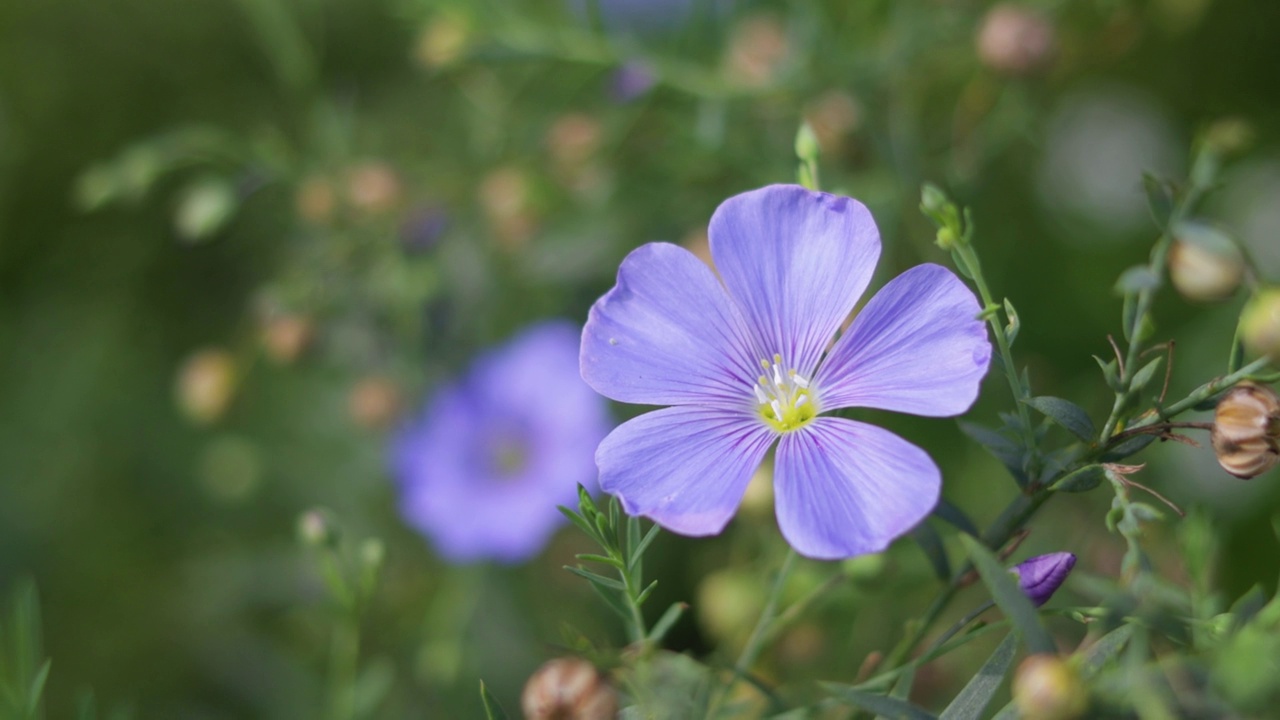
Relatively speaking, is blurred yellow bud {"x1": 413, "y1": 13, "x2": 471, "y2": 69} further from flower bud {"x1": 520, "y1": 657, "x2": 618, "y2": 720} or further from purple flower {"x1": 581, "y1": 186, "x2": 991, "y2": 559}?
flower bud {"x1": 520, "y1": 657, "x2": 618, "y2": 720}

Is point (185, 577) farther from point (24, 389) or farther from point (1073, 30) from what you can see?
point (1073, 30)

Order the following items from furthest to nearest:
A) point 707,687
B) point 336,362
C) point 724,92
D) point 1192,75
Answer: point 1192,75 → point 336,362 → point 724,92 → point 707,687

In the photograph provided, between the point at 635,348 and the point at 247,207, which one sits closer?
the point at 635,348

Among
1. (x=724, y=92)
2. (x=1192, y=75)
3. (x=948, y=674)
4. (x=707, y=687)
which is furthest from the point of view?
(x=1192, y=75)

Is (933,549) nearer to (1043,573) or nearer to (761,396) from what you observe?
(1043,573)

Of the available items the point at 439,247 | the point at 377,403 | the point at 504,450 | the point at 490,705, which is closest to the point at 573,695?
the point at 490,705

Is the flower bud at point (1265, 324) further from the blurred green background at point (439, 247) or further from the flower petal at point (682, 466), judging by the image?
the blurred green background at point (439, 247)

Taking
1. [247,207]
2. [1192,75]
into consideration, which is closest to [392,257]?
[247,207]

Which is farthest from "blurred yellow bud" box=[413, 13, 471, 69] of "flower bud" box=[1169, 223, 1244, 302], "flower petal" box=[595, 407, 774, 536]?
"flower bud" box=[1169, 223, 1244, 302]
